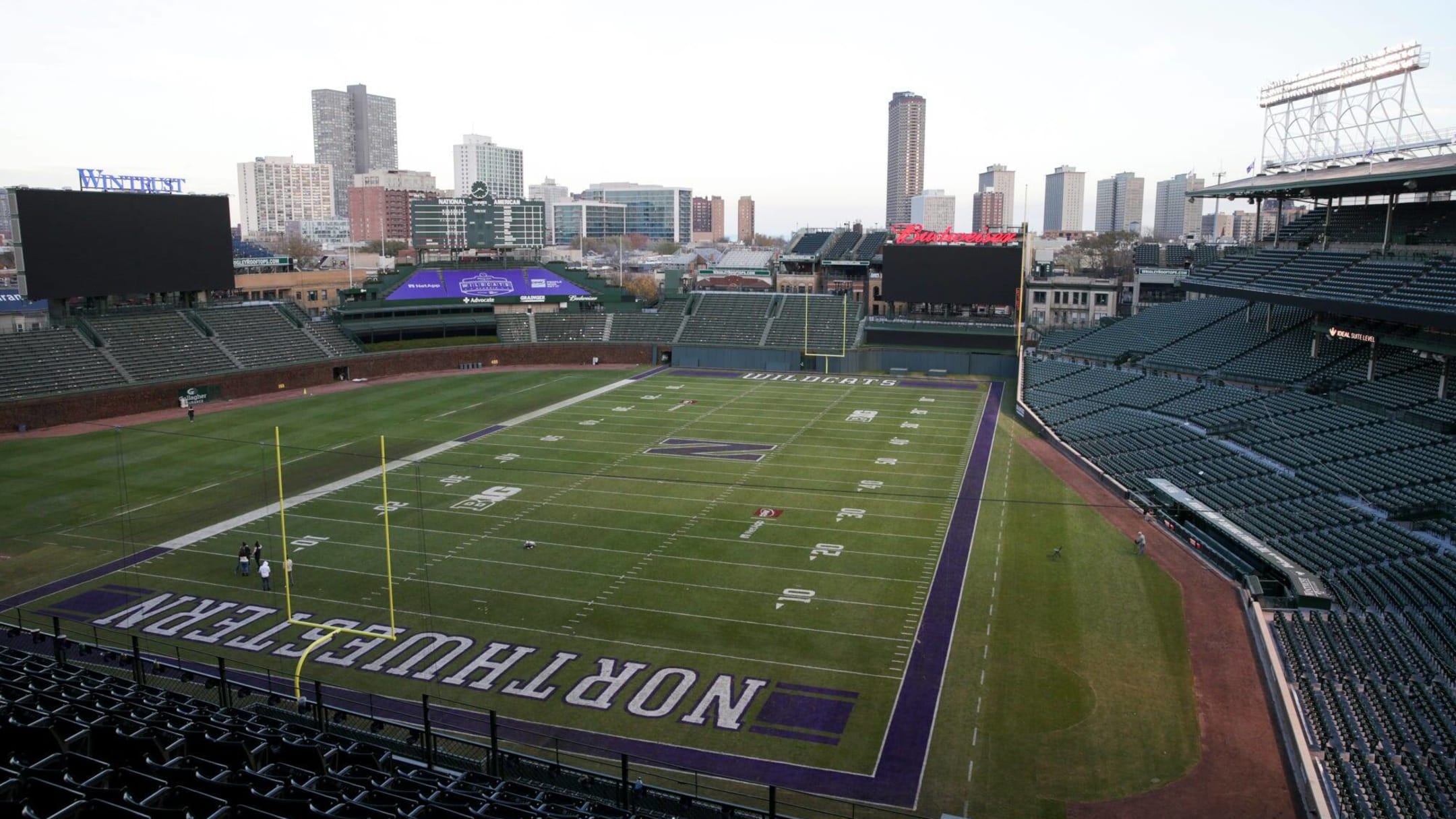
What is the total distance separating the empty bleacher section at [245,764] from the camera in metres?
10.8

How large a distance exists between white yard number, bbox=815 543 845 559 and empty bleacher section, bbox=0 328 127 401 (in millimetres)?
40303

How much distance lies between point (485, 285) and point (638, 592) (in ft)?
171

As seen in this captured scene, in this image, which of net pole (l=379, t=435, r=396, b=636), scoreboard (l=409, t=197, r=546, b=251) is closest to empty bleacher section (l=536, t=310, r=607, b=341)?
scoreboard (l=409, t=197, r=546, b=251)

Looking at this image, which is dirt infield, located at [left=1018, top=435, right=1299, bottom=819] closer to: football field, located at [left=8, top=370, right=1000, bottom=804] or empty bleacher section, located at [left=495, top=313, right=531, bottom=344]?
football field, located at [left=8, top=370, right=1000, bottom=804]

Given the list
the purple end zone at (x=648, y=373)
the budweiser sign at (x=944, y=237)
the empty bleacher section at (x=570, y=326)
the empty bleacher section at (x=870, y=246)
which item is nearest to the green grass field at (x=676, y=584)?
the purple end zone at (x=648, y=373)

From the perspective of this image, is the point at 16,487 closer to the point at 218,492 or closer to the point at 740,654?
the point at 218,492

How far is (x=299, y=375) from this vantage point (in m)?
58.1

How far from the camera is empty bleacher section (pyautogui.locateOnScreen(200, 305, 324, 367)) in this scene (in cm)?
5706

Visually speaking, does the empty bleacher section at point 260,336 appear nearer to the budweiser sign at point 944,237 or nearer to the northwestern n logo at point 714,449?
the northwestern n logo at point 714,449

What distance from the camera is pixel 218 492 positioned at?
34.6 metres

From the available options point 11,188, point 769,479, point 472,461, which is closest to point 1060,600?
point 769,479

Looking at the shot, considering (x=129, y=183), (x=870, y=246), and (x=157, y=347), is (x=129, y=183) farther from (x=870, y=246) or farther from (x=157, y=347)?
(x=870, y=246)

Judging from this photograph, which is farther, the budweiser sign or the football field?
the budweiser sign

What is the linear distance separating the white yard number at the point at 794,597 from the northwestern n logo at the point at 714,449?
15213mm
